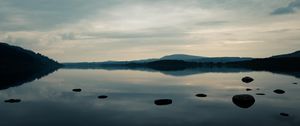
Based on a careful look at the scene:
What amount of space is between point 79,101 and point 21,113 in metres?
12.6

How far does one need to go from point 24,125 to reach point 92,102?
18.3 m

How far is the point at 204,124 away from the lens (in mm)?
32875

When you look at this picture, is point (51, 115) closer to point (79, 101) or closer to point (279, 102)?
point (79, 101)

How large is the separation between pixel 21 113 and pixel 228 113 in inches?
1061

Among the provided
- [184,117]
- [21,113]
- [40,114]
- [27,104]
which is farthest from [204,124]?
[27,104]

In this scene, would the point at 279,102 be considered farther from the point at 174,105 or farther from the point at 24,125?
the point at 24,125

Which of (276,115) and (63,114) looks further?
(63,114)

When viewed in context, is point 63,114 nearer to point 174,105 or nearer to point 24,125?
point 24,125

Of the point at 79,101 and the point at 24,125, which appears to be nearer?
the point at 24,125

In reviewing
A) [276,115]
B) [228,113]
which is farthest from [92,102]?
[276,115]

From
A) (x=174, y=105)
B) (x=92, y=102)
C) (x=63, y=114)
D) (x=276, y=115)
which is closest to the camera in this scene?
(x=276, y=115)

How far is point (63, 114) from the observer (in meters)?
39.1

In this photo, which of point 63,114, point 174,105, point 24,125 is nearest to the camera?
point 24,125

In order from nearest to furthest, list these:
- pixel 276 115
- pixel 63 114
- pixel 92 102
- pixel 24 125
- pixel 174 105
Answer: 1. pixel 24 125
2. pixel 276 115
3. pixel 63 114
4. pixel 174 105
5. pixel 92 102
